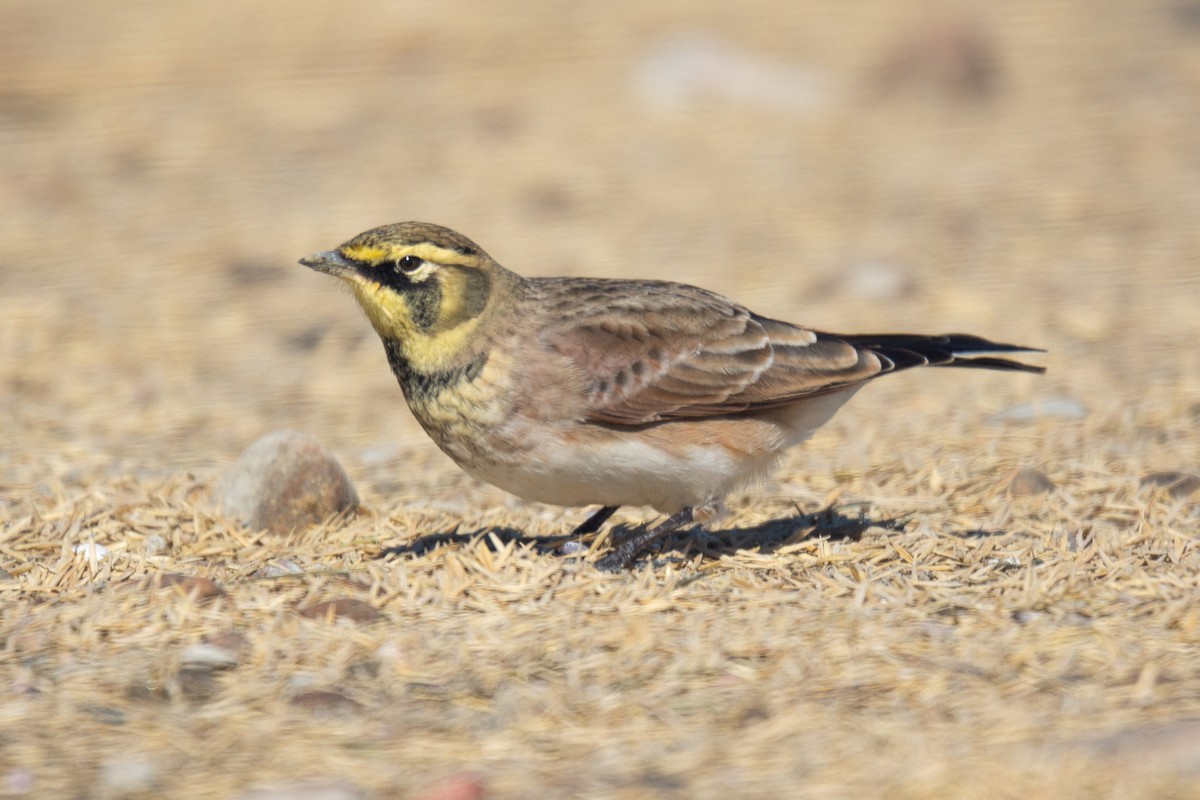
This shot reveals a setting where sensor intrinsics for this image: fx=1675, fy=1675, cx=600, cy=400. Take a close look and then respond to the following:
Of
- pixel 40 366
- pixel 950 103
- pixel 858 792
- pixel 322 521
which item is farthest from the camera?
pixel 950 103

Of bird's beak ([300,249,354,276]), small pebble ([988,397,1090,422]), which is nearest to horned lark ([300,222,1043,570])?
bird's beak ([300,249,354,276])

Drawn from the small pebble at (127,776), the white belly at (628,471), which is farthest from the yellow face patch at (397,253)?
the small pebble at (127,776)

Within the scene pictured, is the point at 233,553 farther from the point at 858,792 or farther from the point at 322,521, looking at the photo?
the point at 858,792

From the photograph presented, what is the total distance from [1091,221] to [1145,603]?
532cm

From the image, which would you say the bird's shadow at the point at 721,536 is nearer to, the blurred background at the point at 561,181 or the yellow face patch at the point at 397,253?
the yellow face patch at the point at 397,253

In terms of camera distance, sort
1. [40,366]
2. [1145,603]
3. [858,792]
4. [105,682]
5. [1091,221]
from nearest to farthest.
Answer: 1. [858,792]
2. [105,682]
3. [1145,603]
4. [40,366]
5. [1091,221]

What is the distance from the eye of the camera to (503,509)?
19.3 ft

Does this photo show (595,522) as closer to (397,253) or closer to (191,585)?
(397,253)

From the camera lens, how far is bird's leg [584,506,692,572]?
4922mm

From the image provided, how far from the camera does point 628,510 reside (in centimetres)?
594

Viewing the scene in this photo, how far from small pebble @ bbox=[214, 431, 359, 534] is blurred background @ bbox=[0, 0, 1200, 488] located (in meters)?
1.03

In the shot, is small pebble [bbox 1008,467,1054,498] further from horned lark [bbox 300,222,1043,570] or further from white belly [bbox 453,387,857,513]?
white belly [bbox 453,387,857,513]

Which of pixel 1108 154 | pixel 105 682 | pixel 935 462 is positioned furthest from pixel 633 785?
pixel 1108 154

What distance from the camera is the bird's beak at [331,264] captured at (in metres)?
4.90
